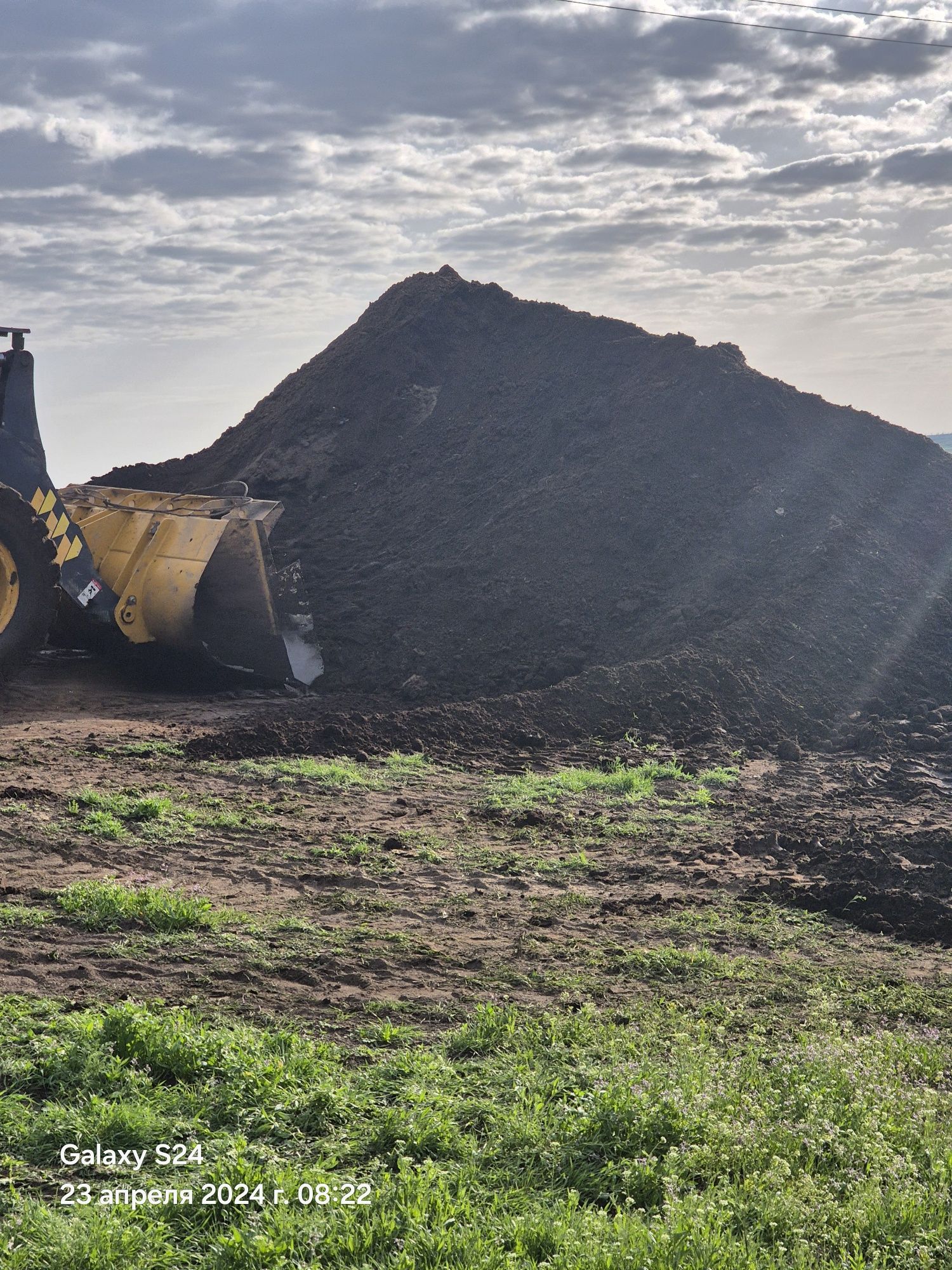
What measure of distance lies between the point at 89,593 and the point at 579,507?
25.5 feet

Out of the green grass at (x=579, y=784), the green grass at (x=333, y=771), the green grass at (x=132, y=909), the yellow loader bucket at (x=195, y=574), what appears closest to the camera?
the green grass at (x=132, y=909)

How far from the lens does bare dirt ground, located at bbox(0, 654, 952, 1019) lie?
5039mm

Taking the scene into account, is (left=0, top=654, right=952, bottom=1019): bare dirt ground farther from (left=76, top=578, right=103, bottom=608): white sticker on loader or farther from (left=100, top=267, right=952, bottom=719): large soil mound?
(left=100, top=267, right=952, bottom=719): large soil mound

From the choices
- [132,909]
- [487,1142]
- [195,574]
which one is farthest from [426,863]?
[195,574]

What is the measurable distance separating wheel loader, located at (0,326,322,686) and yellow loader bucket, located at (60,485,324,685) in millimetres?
12

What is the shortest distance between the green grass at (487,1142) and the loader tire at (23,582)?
21.3 feet

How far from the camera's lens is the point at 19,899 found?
→ 550cm

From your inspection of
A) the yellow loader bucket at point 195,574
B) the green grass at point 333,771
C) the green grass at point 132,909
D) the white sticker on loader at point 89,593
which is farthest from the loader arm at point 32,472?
the green grass at point 132,909

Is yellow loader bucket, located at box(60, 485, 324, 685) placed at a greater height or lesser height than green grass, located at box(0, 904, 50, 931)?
greater

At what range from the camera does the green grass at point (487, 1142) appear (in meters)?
3.01

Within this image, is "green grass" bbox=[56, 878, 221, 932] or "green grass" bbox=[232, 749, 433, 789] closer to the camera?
"green grass" bbox=[56, 878, 221, 932]

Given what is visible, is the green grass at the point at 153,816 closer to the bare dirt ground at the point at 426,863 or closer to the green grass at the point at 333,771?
the bare dirt ground at the point at 426,863

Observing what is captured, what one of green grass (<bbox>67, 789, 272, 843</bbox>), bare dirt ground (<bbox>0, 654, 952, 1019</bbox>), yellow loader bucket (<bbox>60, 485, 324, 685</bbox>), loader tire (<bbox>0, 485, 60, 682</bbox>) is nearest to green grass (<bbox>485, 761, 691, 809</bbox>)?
bare dirt ground (<bbox>0, 654, 952, 1019</bbox>)

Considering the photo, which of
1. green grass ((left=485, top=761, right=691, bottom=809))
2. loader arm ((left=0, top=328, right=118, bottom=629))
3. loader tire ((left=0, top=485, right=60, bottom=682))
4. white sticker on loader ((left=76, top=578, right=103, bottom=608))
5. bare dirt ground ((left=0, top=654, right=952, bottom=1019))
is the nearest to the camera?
bare dirt ground ((left=0, top=654, right=952, bottom=1019))
